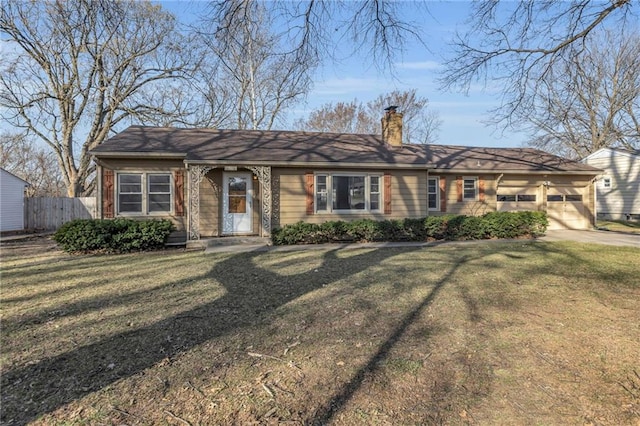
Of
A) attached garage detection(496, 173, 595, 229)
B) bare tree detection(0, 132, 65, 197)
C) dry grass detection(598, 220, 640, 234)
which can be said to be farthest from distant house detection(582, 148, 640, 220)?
bare tree detection(0, 132, 65, 197)

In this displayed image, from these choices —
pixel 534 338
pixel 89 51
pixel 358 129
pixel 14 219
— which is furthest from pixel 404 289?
pixel 358 129

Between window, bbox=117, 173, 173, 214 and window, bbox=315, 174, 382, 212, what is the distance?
4984 millimetres

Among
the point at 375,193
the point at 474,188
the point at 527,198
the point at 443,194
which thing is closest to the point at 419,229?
the point at 375,193

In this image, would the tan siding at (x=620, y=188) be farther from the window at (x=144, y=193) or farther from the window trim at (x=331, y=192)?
the window at (x=144, y=193)

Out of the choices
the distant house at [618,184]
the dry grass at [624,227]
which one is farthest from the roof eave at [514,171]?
the distant house at [618,184]

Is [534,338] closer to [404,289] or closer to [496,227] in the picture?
[404,289]

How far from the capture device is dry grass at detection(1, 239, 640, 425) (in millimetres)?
2502

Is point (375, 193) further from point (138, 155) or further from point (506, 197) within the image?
point (138, 155)

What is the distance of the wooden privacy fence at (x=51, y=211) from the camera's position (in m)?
19.0

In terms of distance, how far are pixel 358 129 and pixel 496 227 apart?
75.6 ft

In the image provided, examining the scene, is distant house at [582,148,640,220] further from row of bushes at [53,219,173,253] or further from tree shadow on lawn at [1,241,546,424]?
row of bushes at [53,219,173,253]

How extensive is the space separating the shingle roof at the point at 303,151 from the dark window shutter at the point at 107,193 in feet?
2.37

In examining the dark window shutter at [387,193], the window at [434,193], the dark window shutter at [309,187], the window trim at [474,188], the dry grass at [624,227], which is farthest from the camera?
the dry grass at [624,227]

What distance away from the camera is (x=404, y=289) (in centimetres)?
550
